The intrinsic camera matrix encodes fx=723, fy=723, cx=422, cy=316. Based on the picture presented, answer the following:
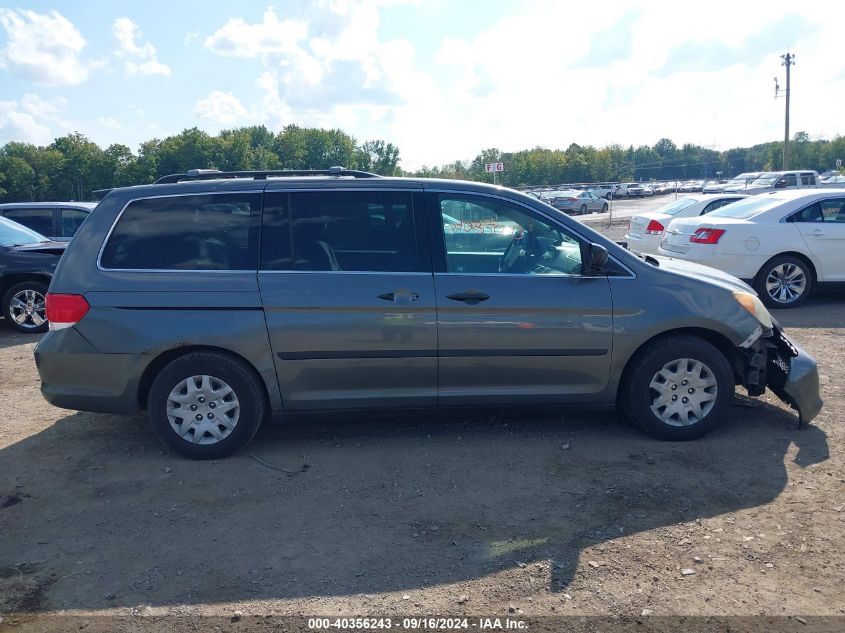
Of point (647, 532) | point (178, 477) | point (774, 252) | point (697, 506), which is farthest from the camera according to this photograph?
point (774, 252)

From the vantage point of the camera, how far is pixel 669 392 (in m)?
5.07

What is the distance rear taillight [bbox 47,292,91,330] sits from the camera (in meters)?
4.85

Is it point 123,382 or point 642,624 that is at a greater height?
point 123,382

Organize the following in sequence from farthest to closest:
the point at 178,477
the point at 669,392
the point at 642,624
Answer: the point at 669,392, the point at 178,477, the point at 642,624

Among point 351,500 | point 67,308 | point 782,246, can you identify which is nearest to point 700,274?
point 351,500

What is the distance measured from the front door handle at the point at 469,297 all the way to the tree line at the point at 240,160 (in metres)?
46.3

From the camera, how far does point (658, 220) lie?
533 inches

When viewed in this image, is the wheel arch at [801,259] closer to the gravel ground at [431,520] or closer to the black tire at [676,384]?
the gravel ground at [431,520]

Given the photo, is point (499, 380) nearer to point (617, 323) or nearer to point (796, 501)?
point (617, 323)

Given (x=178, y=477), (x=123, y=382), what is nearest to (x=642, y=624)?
(x=178, y=477)

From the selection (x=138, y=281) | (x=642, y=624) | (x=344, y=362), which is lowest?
(x=642, y=624)

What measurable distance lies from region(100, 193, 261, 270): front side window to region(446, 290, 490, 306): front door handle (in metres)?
1.38

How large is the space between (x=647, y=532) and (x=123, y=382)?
347cm

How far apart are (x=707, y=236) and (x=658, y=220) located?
364cm
